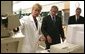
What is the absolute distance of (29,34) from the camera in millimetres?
1699

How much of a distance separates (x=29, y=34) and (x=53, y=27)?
45 cm

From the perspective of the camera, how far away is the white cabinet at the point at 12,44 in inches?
55.4

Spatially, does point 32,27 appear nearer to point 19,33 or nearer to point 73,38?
point 19,33

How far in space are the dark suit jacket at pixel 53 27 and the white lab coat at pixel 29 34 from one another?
244 mm

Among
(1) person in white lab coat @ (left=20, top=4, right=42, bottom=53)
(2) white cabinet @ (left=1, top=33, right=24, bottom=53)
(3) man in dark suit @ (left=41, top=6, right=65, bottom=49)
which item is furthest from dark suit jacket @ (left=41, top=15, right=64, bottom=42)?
(2) white cabinet @ (left=1, top=33, right=24, bottom=53)

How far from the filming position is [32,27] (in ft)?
5.65

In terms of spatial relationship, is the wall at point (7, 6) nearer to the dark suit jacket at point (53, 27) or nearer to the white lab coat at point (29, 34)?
the white lab coat at point (29, 34)

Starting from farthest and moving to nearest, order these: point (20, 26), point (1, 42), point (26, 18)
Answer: point (26, 18) → point (20, 26) → point (1, 42)

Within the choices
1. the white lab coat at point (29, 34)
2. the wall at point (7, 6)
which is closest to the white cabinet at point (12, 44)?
the white lab coat at point (29, 34)

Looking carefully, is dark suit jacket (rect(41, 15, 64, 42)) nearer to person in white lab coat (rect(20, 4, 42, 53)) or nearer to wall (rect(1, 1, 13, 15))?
person in white lab coat (rect(20, 4, 42, 53))

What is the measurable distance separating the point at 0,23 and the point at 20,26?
308 mm

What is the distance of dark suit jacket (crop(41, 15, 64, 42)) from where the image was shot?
197 cm

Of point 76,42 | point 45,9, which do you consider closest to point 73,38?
point 76,42

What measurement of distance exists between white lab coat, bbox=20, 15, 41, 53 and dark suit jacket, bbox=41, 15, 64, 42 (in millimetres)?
244
